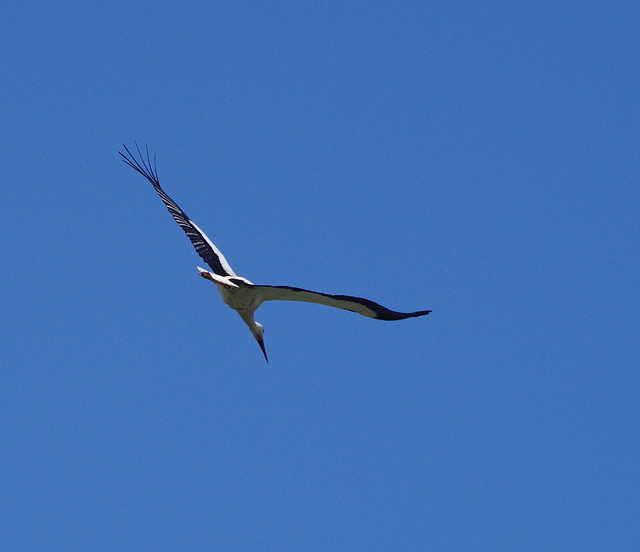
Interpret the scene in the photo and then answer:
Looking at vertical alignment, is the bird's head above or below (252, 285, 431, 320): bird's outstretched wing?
above

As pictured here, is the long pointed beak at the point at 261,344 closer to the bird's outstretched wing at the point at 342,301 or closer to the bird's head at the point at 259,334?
the bird's head at the point at 259,334

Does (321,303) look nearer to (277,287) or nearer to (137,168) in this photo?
(277,287)

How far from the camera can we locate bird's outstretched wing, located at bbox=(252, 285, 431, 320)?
579 inches

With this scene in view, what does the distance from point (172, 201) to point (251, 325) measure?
406 centimetres

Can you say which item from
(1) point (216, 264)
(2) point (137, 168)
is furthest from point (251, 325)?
(2) point (137, 168)

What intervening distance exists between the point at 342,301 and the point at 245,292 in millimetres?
2379

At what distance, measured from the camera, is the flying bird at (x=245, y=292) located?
15.0 metres

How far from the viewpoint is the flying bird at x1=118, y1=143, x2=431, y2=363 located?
589 inches

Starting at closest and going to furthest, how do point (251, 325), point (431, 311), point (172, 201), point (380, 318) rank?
point (431, 311) → point (380, 318) → point (251, 325) → point (172, 201)

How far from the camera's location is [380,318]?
15359 millimetres

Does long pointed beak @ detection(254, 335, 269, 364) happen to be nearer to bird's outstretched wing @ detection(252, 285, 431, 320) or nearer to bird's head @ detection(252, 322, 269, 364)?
bird's head @ detection(252, 322, 269, 364)

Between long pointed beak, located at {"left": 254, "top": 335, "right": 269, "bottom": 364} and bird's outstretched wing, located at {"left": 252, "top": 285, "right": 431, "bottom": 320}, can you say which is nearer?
bird's outstretched wing, located at {"left": 252, "top": 285, "right": 431, "bottom": 320}

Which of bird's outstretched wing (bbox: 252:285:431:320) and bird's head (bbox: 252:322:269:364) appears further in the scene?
bird's head (bbox: 252:322:269:364)

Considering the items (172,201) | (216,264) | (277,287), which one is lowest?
(277,287)
